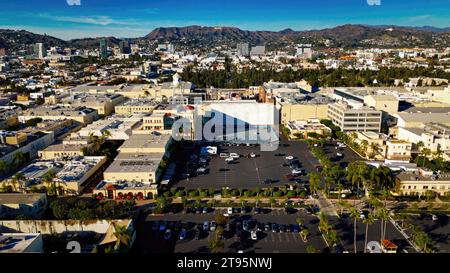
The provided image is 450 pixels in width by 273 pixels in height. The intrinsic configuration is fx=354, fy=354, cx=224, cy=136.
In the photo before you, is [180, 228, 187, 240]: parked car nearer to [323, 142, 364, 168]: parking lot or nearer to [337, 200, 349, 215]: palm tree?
[337, 200, 349, 215]: palm tree

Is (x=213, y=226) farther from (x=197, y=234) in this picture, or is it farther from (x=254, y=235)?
(x=254, y=235)

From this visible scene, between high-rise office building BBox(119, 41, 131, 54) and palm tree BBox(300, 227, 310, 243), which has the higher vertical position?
high-rise office building BBox(119, 41, 131, 54)

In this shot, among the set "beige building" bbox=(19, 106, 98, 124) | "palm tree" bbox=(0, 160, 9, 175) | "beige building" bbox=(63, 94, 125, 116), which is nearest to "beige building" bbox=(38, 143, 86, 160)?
"palm tree" bbox=(0, 160, 9, 175)

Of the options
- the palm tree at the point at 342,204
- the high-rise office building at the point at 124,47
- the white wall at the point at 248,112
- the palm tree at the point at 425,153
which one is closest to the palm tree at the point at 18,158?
the white wall at the point at 248,112

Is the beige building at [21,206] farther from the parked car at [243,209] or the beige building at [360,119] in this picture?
the beige building at [360,119]

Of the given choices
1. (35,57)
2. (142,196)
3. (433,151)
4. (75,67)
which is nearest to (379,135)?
(433,151)
